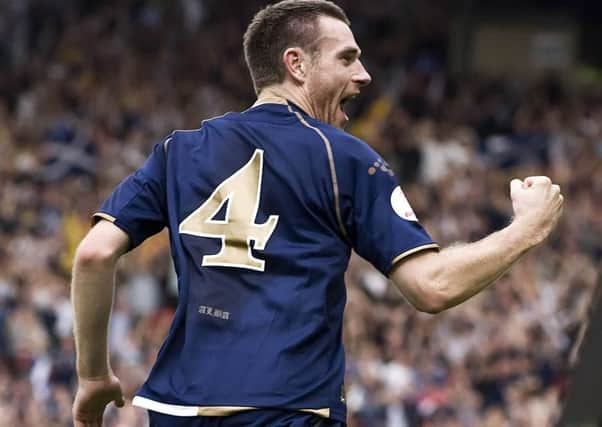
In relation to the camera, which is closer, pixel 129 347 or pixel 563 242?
pixel 129 347

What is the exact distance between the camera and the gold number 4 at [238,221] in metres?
3.72

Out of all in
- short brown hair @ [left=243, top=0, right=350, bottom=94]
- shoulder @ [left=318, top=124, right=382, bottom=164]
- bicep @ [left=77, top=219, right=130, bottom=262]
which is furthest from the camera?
short brown hair @ [left=243, top=0, right=350, bottom=94]

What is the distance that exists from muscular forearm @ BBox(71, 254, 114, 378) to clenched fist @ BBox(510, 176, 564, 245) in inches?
40.7

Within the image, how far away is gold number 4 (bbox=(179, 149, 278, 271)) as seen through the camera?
147 inches

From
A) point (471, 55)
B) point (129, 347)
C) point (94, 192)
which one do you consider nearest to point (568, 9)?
point (471, 55)

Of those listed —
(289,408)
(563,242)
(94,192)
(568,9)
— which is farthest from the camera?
(568,9)

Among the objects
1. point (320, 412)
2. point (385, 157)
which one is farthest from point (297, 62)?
point (385, 157)

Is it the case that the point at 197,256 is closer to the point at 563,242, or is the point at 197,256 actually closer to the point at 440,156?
the point at 563,242

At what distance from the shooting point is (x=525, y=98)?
17922mm

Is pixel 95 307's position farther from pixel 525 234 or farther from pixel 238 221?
pixel 525 234

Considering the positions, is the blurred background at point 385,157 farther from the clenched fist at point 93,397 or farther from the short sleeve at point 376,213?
the short sleeve at point 376,213

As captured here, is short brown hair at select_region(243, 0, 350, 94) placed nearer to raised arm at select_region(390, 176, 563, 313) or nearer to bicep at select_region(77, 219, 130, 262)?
bicep at select_region(77, 219, 130, 262)

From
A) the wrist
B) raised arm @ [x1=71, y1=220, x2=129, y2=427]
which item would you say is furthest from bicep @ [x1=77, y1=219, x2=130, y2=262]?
the wrist

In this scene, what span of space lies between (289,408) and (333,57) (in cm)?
92
